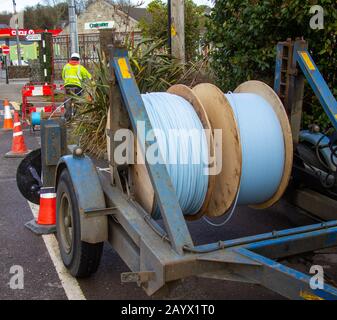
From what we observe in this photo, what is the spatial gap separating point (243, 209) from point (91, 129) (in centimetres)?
402

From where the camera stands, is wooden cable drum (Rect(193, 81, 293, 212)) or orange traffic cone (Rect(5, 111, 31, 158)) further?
orange traffic cone (Rect(5, 111, 31, 158))

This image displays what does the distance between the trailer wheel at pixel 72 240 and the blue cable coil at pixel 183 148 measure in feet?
2.01

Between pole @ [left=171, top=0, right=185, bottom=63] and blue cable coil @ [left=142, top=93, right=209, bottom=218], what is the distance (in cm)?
596

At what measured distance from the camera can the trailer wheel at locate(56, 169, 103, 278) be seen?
12.3 ft

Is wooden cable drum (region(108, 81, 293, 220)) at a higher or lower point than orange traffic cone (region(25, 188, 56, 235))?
higher

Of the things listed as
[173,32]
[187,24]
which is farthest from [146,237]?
[187,24]

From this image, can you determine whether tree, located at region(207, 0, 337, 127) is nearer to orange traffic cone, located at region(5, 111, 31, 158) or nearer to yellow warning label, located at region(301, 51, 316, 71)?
yellow warning label, located at region(301, 51, 316, 71)

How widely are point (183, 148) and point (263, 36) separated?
3.26 meters

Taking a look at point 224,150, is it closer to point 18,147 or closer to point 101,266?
point 101,266

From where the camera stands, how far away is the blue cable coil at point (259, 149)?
386 cm

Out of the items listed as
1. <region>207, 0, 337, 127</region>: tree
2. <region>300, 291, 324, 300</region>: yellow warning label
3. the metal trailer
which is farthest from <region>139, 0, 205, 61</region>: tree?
<region>300, 291, 324, 300</region>: yellow warning label

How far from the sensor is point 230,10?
6711mm

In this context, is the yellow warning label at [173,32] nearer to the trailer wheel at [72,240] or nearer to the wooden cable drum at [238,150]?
the wooden cable drum at [238,150]

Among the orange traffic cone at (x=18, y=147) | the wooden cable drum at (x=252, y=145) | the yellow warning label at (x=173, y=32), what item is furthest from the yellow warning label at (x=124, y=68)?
the yellow warning label at (x=173, y=32)
